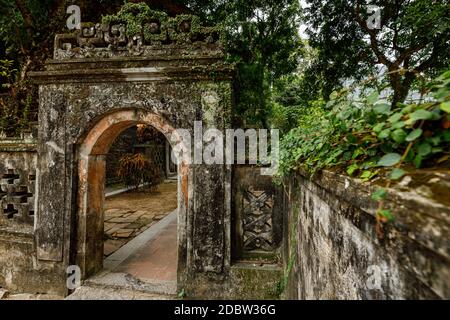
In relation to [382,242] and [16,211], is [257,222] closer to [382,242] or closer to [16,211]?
[382,242]

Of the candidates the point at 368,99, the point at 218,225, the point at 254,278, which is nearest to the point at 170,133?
the point at 218,225

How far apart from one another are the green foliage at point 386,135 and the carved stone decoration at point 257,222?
6.25 ft

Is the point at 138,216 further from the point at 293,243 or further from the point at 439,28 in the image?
the point at 439,28

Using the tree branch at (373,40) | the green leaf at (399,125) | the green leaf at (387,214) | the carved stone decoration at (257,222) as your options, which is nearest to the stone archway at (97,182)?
the carved stone decoration at (257,222)

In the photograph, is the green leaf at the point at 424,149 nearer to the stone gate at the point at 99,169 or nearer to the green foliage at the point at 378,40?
the stone gate at the point at 99,169

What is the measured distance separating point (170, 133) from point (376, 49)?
6.74m

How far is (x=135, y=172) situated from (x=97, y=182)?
815 centimetres

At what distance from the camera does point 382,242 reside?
35.2 inches

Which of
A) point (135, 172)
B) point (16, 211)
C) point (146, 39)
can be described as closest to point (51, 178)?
point (16, 211)

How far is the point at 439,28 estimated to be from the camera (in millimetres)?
5516

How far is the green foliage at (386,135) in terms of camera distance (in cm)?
94

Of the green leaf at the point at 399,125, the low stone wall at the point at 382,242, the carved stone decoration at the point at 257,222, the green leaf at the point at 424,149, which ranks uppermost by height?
the green leaf at the point at 399,125

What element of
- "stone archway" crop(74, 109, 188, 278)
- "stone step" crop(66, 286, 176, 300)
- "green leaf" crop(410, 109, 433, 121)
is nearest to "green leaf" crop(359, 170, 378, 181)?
"green leaf" crop(410, 109, 433, 121)

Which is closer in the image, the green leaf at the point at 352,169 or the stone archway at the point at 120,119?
the green leaf at the point at 352,169
